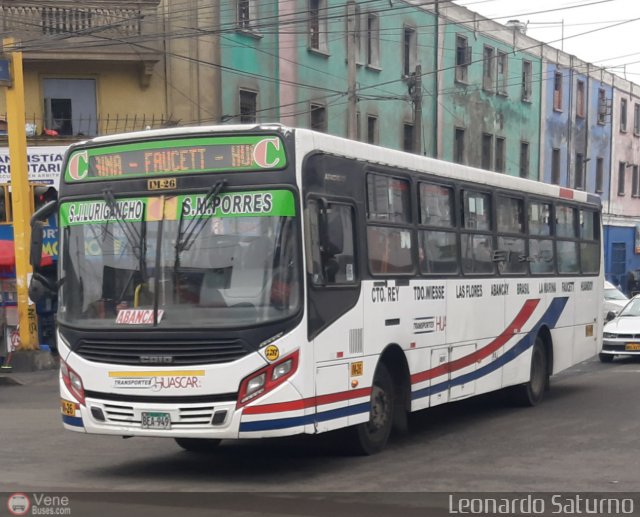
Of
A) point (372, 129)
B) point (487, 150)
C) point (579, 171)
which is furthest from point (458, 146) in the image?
point (579, 171)

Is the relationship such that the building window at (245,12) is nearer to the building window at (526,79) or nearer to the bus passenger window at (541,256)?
the bus passenger window at (541,256)

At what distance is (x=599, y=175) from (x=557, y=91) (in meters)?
5.99

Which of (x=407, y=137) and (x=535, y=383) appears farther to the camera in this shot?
(x=407, y=137)

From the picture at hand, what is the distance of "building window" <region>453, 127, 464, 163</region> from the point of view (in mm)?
39306

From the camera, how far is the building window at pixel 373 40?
34250 millimetres

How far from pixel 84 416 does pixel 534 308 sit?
7588mm

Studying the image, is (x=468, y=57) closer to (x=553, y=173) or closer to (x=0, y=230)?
Answer: (x=553, y=173)

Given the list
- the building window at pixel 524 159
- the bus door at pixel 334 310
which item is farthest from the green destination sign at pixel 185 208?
the building window at pixel 524 159

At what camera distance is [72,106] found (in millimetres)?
26594

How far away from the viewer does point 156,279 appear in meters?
9.65

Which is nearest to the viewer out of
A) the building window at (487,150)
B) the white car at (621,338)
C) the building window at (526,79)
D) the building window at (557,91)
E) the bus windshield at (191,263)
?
the bus windshield at (191,263)

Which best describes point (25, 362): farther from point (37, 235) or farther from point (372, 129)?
point (372, 129)

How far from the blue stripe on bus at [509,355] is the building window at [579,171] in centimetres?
3362

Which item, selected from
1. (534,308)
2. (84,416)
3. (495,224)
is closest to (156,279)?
(84,416)
